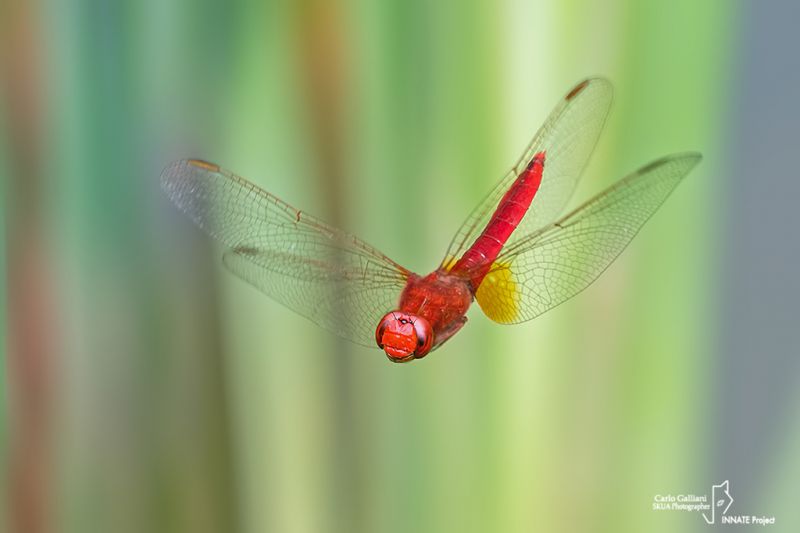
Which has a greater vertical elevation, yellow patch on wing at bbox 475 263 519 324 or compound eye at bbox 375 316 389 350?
yellow patch on wing at bbox 475 263 519 324

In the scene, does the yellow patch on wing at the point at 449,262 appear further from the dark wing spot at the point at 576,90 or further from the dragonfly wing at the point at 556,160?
the dark wing spot at the point at 576,90

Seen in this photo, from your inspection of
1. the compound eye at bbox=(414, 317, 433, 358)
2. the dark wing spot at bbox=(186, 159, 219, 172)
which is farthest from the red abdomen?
the dark wing spot at bbox=(186, 159, 219, 172)

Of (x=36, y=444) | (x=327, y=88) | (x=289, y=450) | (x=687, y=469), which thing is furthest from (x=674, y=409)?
(x=36, y=444)

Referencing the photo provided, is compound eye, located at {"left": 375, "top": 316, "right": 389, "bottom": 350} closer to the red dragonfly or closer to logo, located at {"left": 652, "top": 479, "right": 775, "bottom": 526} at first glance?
the red dragonfly

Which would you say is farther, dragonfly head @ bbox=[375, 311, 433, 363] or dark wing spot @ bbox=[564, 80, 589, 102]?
dark wing spot @ bbox=[564, 80, 589, 102]

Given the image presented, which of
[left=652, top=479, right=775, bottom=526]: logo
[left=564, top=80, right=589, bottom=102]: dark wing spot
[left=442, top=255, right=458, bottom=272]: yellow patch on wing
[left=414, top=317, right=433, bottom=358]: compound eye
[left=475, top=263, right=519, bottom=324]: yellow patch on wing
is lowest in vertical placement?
[left=652, top=479, right=775, bottom=526]: logo

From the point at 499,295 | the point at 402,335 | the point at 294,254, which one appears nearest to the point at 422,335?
the point at 402,335
